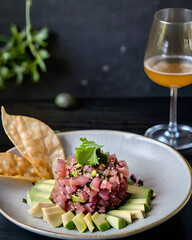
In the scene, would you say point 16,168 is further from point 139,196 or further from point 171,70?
point 171,70

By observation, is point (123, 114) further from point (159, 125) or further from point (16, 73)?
point (16, 73)

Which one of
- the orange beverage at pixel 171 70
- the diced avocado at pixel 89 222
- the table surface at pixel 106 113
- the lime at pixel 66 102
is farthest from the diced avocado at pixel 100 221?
the lime at pixel 66 102

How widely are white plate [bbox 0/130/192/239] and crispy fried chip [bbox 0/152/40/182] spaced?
1.3 inches

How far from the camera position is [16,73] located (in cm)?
265

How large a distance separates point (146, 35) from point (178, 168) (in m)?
1.10

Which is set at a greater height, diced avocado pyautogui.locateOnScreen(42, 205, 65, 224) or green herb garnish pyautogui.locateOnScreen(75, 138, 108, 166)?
green herb garnish pyautogui.locateOnScreen(75, 138, 108, 166)

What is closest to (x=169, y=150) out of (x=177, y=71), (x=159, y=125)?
(x=177, y=71)

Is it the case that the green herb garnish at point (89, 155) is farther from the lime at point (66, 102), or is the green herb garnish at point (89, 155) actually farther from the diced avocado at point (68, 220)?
the lime at point (66, 102)

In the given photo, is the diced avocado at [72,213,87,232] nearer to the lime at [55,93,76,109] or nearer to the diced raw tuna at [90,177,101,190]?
the diced raw tuna at [90,177,101,190]

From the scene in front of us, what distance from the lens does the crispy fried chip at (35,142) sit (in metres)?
1.68

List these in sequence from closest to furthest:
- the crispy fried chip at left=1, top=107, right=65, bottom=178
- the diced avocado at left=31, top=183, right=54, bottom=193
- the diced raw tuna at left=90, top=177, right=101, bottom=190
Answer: the diced raw tuna at left=90, top=177, right=101, bottom=190 < the diced avocado at left=31, top=183, right=54, bottom=193 < the crispy fried chip at left=1, top=107, right=65, bottom=178

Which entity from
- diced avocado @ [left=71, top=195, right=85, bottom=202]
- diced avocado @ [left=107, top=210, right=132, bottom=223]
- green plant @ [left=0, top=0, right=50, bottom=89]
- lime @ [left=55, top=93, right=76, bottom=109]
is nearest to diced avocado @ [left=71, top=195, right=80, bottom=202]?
diced avocado @ [left=71, top=195, right=85, bottom=202]

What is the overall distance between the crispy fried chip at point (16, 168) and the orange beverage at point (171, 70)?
0.69 metres

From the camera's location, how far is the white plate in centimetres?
131
